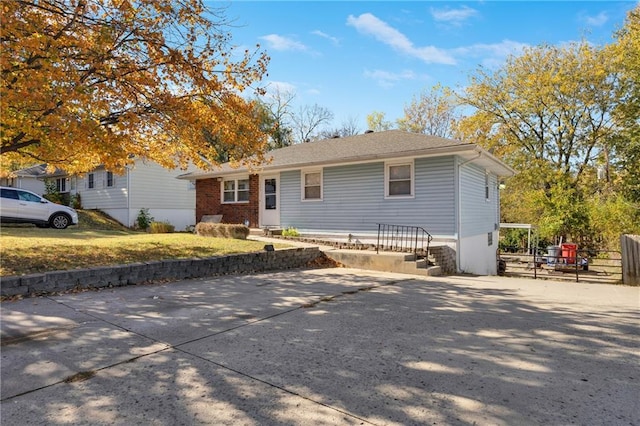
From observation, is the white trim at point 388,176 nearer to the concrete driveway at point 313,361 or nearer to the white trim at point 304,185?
the white trim at point 304,185

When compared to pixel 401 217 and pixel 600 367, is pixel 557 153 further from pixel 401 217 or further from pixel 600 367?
pixel 600 367

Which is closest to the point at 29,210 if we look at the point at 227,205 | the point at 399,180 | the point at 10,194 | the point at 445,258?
the point at 10,194

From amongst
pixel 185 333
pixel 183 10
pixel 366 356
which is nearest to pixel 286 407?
pixel 366 356

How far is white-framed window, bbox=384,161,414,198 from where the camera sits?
12.2 m

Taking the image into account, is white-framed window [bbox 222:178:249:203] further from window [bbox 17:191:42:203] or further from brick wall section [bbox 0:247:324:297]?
window [bbox 17:191:42:203]

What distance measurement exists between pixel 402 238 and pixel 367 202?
178cm

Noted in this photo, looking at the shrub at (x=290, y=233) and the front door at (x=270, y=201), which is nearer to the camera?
the shrub at (x=290, y=233)

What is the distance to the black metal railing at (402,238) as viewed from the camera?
11633mm

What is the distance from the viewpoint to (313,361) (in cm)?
354

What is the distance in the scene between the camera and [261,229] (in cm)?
1559

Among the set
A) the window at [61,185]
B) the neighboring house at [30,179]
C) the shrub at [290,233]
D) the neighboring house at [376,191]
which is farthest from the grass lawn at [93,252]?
the neighboring house at [30,179]

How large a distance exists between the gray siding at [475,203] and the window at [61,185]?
26490 millimetres

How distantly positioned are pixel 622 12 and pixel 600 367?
24.8 metres

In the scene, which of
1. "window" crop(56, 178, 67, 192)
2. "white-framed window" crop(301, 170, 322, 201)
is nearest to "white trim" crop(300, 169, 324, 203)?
"white-framed window" crop(301, 170, 322, 201)
